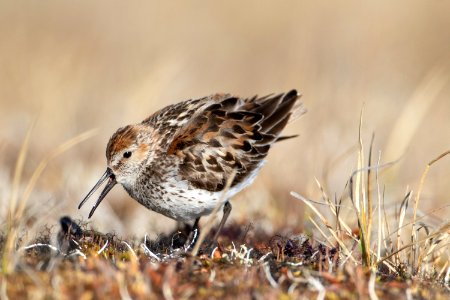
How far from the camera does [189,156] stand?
7.52 metres

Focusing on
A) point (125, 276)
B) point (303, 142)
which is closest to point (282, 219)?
point (303, 142)

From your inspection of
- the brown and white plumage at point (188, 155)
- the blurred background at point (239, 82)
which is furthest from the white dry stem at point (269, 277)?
the brown and white plumage at point (188, 155)

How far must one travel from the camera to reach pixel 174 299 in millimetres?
4609

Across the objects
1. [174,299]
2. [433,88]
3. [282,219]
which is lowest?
[282,219]

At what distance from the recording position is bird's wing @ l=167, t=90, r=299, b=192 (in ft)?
24.6

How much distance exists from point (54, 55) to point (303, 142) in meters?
5.04

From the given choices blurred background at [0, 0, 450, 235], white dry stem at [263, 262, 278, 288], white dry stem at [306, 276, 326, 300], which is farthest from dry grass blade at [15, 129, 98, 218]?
white dry stem at [306, 276, 326, 300]

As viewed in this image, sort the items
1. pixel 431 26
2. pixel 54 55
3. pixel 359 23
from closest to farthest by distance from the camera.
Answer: pixel 54 55
pixel 359 23
pixel 431 26

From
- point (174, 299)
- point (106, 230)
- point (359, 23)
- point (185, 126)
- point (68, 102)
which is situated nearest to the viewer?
point (174, 299)

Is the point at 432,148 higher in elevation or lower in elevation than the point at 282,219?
higher

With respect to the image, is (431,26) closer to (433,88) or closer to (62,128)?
(433,88)

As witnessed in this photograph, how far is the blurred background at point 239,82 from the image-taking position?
9.56m

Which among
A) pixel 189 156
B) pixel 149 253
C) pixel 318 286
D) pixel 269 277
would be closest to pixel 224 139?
pixel 189 156

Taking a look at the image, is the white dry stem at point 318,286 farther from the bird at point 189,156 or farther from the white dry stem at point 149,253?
the bird at point 189,156
